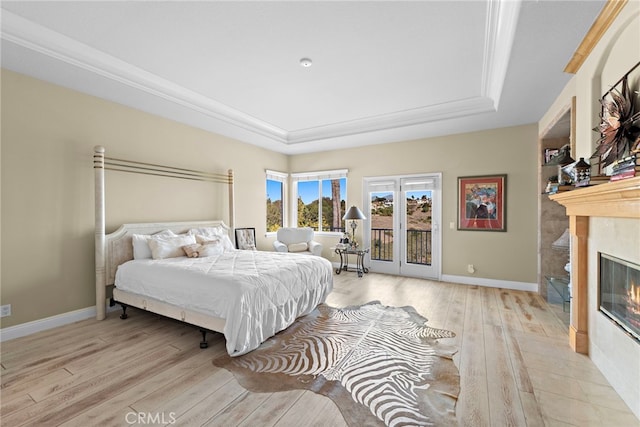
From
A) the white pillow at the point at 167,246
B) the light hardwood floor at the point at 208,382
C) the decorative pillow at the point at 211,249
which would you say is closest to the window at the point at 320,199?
the decorative pillow at the point at 211,249

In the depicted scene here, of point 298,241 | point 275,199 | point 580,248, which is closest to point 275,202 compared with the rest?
point 275,199

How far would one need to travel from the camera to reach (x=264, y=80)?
11.3 feet

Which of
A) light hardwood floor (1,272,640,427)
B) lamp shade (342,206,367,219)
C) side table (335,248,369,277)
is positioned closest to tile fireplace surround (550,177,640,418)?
light hardwood floor (1,272,640,427)

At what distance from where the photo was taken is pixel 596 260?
2.37 meters

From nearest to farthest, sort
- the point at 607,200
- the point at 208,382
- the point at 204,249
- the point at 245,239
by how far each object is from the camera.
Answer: the point at 607,200 < the point at 208,382 < the point at 204,249 < the point at 245,239

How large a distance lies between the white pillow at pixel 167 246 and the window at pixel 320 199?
3238mm

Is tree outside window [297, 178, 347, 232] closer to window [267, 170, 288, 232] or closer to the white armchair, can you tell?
window [267, 170, 288, 232]

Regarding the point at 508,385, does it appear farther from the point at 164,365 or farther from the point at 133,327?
the point at 133,327

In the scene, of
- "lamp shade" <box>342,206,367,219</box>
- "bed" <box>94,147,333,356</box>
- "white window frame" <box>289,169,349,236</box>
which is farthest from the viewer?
"white window frame" <box>289,169,349,236</box>

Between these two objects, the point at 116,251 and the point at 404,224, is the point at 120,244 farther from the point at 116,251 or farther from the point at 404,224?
the point at 404,224

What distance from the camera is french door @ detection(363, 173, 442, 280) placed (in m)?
5.32

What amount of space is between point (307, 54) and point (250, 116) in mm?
2083

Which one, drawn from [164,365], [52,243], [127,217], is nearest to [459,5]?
[164,365]

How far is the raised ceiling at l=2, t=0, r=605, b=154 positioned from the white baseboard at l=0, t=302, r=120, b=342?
2630mm
